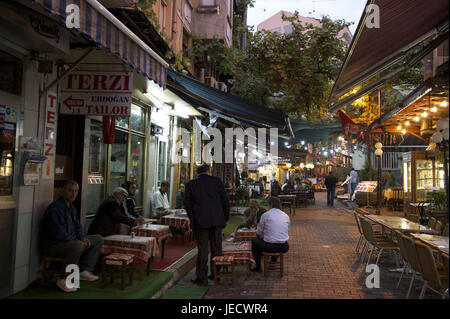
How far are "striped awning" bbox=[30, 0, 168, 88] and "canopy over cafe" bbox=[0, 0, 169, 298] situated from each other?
0.01 metres

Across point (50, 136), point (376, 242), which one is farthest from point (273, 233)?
point (50, 136)

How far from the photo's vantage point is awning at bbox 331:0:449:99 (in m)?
5.14

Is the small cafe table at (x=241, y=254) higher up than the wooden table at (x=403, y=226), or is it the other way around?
the wooden table at (x=403, y=226)

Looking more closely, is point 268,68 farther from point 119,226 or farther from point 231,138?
point 119,226

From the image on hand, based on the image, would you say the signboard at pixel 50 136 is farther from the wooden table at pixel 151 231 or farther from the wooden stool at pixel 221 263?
the wooden stool at pixel 221 263

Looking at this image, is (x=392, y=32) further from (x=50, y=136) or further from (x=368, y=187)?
(x=368, y=187)

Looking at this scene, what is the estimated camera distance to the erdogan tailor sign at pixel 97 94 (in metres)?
5.96

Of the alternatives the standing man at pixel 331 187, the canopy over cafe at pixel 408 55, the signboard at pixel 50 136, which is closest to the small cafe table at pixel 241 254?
the signboard at pixel 50 136

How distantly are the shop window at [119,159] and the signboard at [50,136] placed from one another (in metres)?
2.75

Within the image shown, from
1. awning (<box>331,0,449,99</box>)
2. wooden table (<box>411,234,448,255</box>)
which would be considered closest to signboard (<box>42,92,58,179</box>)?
awning (<box>331,0,449,99</box>)

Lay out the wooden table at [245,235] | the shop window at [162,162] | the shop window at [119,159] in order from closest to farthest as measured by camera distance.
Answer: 1. the wooden table at [245,235]
2. the shop window at [119,159]
3. the shop window at [162,162]

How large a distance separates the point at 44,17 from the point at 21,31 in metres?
0.32
